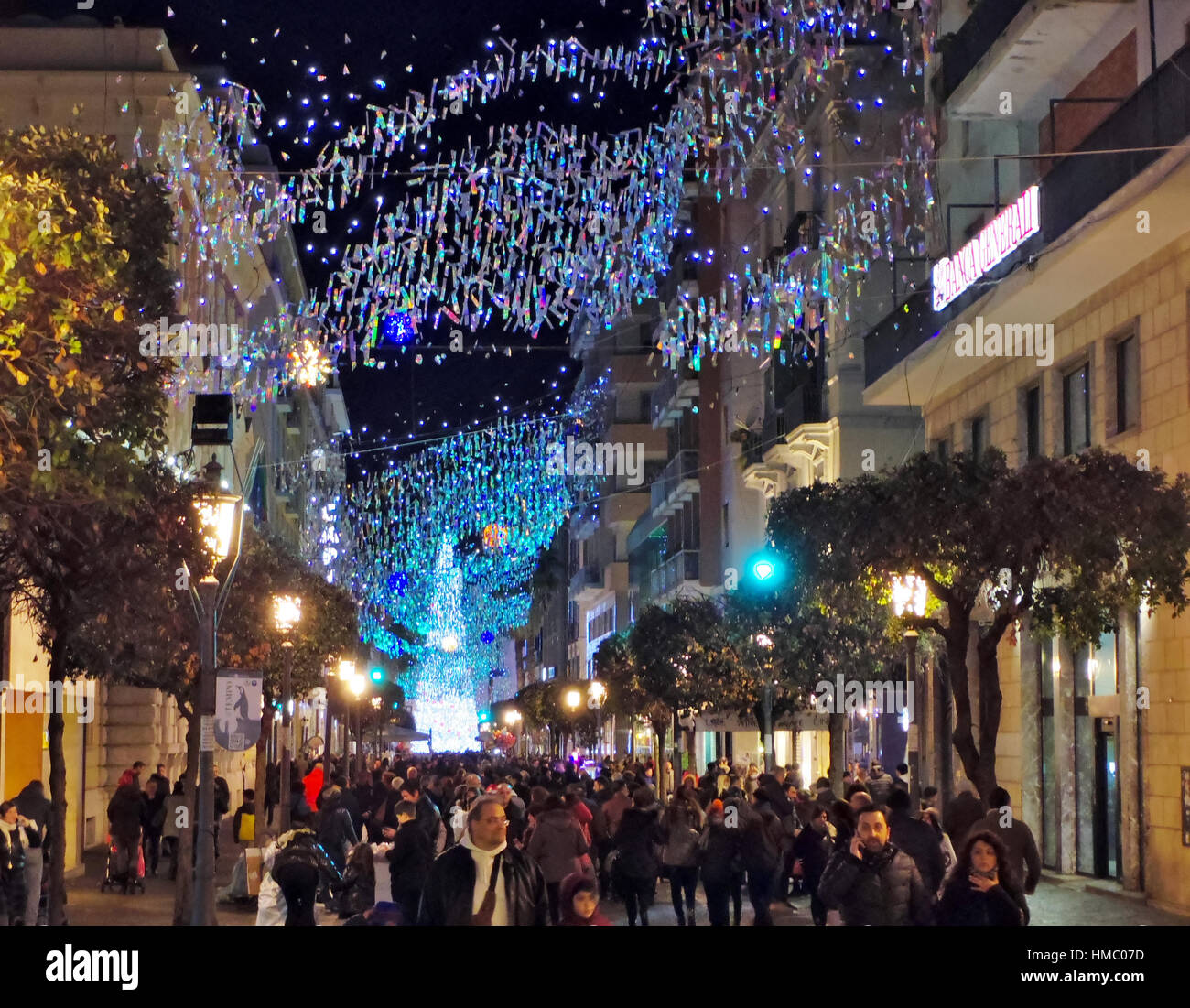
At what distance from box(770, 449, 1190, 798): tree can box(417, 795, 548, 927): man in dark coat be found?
901 cm

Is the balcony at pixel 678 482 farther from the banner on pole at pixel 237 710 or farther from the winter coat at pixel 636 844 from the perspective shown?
the banner on pole at pixel 237 710

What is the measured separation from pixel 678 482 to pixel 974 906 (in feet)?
162

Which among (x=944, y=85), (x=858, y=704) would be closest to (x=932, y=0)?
(x=944, y=85)

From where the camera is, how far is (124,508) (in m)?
13.9

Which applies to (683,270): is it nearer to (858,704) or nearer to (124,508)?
(858,704)

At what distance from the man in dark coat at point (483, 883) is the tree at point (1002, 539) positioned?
29.6 feet

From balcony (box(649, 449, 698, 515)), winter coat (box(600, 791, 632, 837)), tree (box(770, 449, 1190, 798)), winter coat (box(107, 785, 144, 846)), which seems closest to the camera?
tree (box(770, 449, 1190, 798))

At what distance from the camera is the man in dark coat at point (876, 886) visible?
405 inches

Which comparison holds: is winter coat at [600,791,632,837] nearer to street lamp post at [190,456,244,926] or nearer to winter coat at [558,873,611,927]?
street lamp post at [190,456,244,926]

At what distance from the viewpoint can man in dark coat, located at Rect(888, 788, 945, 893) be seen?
49.7ft

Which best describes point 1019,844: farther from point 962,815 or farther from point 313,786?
point 313,786

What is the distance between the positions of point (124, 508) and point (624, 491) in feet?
221

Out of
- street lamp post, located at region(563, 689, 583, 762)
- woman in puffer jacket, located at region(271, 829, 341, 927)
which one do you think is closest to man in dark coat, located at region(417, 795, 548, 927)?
woman in puffer jacket, located at region(271, 829, 341, 927)

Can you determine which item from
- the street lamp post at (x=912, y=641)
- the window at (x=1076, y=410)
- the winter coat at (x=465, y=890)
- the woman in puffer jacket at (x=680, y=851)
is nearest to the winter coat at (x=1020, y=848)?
the street lamp post at (x=912, y=641)
